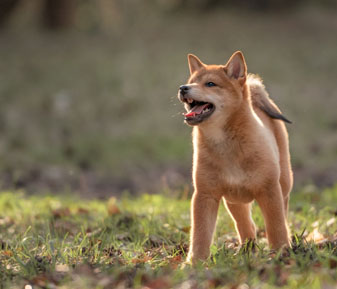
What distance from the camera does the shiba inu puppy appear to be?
14.7ft

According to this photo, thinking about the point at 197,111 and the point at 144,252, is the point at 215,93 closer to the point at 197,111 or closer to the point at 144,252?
the point at 197,111

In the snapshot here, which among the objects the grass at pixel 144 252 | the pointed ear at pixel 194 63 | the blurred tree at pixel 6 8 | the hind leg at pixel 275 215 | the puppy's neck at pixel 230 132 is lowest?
the grass at pixel 144 252

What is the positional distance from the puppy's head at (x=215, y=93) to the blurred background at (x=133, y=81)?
193cm

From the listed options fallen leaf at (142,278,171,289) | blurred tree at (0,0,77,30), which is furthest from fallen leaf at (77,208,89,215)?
blurred tree at (0,0,77,30)

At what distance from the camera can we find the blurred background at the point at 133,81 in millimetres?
10578

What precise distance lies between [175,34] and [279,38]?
3302 millimetres

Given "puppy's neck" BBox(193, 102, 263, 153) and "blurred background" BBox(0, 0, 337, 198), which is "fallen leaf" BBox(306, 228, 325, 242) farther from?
"blurred background" BBox(0, 0, 337, 198)

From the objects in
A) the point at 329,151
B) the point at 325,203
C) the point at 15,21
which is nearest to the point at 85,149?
the point at 329,151

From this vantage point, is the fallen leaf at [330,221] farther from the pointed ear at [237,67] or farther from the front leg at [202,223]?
the pointed ear at [237,67]

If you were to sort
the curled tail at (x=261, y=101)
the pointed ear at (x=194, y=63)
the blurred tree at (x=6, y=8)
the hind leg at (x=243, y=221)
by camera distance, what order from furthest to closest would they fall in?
1. the blurred tree at (x=6, y=8)
2. the curled tail at (x=261, y=101)
3. the pointed ear at (x=194, y=63)
4. the hind leg at (x=243, y=221)

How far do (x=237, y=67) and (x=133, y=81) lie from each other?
33.6 ft

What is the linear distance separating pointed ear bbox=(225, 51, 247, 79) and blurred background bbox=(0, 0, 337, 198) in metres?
Result: 1.97

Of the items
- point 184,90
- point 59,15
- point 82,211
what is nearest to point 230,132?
point 184,90

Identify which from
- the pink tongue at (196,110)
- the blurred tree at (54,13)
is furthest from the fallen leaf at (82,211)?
the blurred tree at (54,13)
